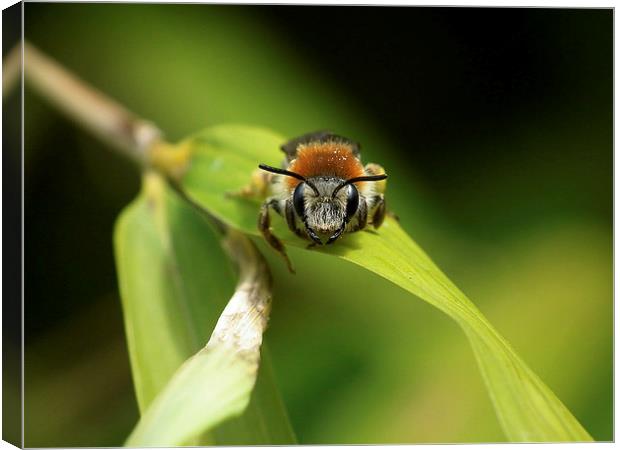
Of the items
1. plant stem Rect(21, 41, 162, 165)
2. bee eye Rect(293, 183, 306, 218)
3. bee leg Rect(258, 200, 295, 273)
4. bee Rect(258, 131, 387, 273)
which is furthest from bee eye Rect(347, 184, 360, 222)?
plant stem Rect(21, 41, 162, 165)

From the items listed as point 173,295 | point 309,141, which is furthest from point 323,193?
point 173,295

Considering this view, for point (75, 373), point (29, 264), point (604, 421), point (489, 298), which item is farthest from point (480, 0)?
point (75, 373)

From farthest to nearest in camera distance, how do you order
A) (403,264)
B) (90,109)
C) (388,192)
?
(388,192) → (90,109) → (403,264)

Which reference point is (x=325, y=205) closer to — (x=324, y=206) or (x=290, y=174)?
(x=324, y=206)

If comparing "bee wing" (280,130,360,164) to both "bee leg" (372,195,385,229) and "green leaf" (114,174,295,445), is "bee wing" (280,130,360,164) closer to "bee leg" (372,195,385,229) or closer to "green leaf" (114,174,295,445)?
"bee leg" (372,195,385,229)

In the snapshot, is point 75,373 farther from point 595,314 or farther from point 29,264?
point 595,314

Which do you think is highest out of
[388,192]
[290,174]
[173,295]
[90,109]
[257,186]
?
[90,109]

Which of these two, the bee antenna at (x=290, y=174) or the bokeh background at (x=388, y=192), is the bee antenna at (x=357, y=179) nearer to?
the bee antenna at (x=290, y=174)

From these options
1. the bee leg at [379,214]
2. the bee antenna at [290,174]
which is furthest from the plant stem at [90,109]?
the bee leg at [379,214]
